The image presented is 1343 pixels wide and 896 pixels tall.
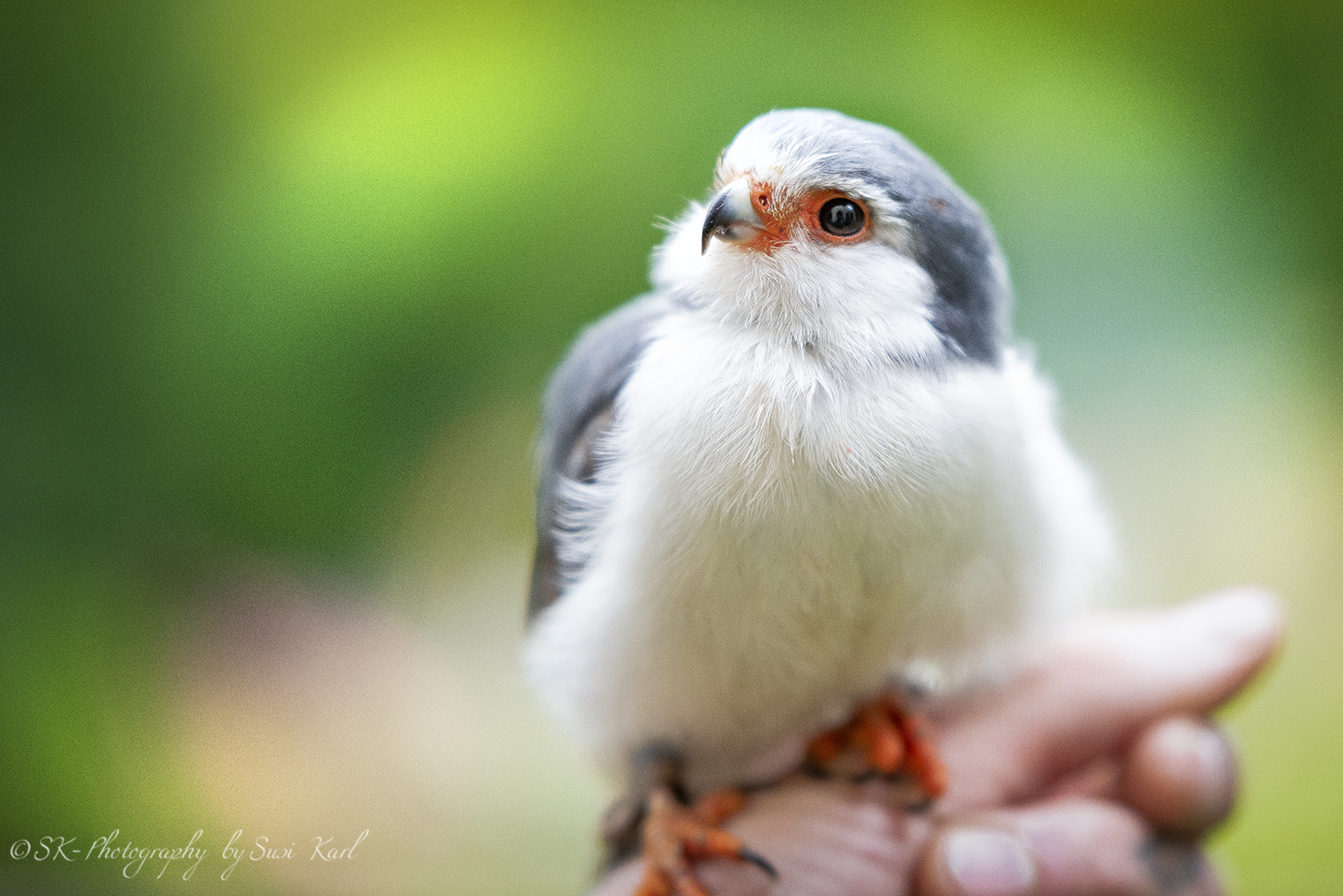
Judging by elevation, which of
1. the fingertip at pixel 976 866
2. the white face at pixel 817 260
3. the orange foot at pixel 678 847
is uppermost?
the white face at pixel 817 260

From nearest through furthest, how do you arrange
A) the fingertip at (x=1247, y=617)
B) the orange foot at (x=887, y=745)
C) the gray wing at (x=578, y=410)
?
the gray wing at (x=578, y=410) < the orange foot at (x=887, y=745) < the fingertip at (x=1247, y=617)

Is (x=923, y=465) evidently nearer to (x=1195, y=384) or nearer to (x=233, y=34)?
(x=1195, y=384)

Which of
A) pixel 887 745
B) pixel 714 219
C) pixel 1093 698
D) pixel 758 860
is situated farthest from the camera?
pixel 1093 698

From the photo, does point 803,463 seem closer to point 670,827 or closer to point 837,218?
point 837,218

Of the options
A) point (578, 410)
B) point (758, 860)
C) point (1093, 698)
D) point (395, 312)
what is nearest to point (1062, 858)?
point (1093, 698)

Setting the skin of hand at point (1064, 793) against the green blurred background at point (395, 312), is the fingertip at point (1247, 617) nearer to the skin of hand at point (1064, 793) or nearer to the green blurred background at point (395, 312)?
the skin of hand at point (1064, 793)

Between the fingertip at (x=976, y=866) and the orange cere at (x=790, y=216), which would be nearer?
the orange cere at (x=790, y=216)

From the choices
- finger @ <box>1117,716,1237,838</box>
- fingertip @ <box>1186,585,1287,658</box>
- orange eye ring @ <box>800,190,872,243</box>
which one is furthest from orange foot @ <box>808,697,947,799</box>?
orange eye ring @ <box>800,190,872,243</box>

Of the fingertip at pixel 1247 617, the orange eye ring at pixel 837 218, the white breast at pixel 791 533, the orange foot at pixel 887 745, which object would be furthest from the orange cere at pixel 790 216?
the fingertip at pixel 1247 617
